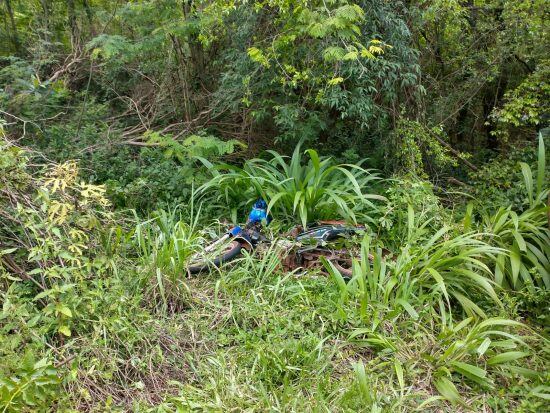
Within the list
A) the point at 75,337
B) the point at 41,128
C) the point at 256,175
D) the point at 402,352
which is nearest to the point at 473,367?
the point at 402,352

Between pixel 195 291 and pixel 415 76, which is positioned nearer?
pixel 195 291

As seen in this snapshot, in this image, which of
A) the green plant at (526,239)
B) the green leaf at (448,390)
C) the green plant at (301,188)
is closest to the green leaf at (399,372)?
the green leaf at (448,390)

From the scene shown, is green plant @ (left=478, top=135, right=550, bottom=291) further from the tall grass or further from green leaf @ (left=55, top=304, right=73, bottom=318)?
green leaf @ (left=55, top=304, right=73, bottom=318)

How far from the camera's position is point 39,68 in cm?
520

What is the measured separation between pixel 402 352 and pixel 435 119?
319 centimetres

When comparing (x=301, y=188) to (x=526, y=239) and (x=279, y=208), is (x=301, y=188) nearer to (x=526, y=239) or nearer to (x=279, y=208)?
(x=279, y=208)

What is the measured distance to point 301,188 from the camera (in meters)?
4.12

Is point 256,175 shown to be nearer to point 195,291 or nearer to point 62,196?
point 195,291

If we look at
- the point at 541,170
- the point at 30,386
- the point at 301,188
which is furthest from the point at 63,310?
the point at 541,170

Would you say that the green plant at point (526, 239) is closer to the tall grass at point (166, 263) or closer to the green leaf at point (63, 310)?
the tall grass at point (166, 263)

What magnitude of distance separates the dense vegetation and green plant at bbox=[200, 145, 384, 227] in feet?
0.07

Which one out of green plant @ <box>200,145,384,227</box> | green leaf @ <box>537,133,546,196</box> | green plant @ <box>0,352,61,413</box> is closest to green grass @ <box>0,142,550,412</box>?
green plant @ <box>0,352,61,413</box>

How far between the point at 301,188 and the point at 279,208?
25 cm

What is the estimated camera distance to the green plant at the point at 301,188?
13.1 ft
